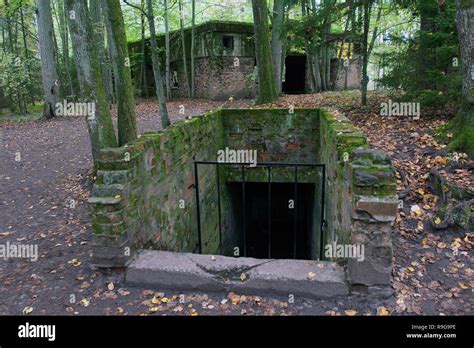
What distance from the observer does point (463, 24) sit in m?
5.71

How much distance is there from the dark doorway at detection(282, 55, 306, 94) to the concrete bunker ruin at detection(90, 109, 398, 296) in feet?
50.6

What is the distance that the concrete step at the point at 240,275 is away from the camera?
3.58 metres

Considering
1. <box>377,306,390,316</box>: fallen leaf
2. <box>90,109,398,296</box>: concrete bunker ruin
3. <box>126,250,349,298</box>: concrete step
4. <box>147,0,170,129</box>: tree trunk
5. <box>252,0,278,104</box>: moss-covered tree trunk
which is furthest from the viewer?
<box>252,0,278,104</box>: moss-covered tree trunk

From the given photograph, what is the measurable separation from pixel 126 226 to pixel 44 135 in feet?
37.1

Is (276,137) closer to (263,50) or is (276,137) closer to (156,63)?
(156,63)

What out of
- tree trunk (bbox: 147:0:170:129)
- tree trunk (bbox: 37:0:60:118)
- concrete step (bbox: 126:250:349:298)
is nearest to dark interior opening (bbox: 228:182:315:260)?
tree trunk (bbox: 147:0:170:129)

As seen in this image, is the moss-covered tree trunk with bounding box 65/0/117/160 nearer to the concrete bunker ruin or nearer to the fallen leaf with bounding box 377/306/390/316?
the concrete bunker ruin

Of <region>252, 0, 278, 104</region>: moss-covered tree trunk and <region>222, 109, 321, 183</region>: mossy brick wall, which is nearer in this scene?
<region>222, 109, 321, 183</region>: mossy brick wall

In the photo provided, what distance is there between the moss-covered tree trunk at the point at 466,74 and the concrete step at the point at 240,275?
11.7ft

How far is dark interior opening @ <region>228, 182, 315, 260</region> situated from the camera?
31.2ft

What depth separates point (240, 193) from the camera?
9.72m

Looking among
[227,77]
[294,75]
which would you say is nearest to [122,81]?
[227,77]

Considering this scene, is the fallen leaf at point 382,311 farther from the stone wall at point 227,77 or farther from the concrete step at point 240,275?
the stone wall at point 227,77

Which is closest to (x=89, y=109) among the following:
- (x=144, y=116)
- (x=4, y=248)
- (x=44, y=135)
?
(x=4, y=248)
